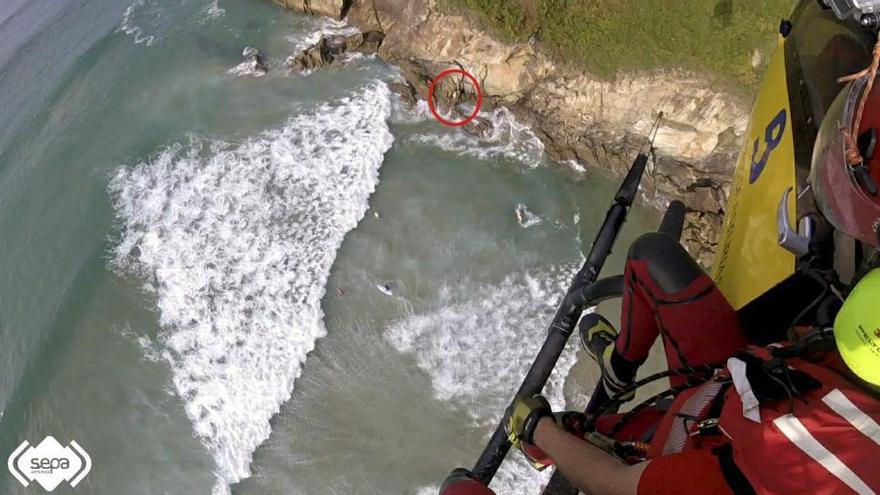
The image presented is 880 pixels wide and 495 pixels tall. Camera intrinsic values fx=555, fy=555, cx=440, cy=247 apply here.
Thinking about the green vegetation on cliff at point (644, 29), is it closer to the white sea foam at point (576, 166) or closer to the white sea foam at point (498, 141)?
the white sea foam at point (498, 141)

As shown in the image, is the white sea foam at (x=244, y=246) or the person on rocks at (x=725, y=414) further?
the white sea foam at (x=244, y=246)

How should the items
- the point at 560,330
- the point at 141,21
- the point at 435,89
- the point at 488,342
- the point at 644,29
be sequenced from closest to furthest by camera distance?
the point at 560,330, the point at 488,342, the point at 644,29, the point at 435,89, the point at 141,21

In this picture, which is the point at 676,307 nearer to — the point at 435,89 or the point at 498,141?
A: the point at 498,141

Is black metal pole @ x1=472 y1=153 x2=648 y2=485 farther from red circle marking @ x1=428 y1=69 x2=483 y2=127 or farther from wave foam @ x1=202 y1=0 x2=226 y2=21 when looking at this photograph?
wave foam @ x1=202 y1=0 x2=226 y2=21

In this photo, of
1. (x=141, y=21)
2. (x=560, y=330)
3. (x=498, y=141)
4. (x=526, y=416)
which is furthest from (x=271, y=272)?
(x=141, y=21)

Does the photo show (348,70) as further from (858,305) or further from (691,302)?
(858,305)

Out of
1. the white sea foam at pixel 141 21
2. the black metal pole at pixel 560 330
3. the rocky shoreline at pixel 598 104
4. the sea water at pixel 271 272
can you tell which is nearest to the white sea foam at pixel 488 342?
the sea water at pixel 271 272

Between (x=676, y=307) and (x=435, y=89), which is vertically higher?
(x=676, y=307)
